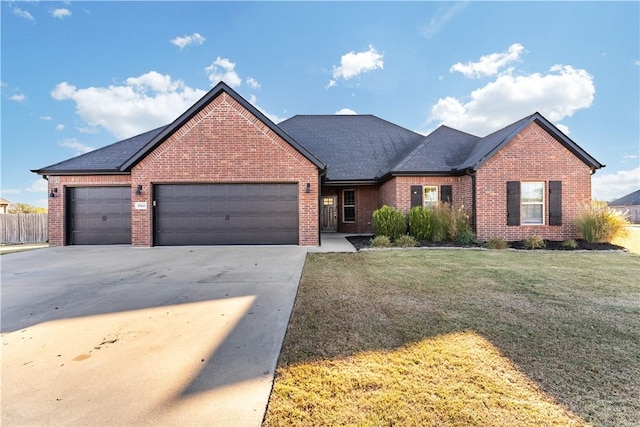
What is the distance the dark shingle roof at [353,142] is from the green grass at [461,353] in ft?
32.7

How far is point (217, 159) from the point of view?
34.7 feet

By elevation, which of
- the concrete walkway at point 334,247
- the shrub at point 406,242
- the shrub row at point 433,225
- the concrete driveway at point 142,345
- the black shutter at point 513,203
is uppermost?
the black shutter at point 513,203

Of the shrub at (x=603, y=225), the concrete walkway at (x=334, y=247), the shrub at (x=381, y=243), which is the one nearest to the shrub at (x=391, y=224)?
the shrub at (x=381, y=243)

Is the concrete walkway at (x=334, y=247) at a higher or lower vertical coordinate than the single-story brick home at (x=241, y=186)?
lower

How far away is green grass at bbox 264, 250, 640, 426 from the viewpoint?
6.31 feet

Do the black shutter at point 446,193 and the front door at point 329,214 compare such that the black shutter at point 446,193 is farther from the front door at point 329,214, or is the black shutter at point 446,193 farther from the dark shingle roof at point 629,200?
the dark shingle roof at point 629,200

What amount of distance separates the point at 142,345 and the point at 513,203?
12527mm

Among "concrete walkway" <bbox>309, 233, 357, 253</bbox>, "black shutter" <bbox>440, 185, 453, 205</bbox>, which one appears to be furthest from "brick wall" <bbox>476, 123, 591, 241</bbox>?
"concrete walkway" <bbox>309, 233, 357, 253</bbox>

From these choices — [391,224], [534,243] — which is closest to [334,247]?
[391,224]

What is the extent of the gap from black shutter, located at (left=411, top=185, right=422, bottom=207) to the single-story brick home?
2.48ft

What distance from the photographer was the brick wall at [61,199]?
1132 centimetres

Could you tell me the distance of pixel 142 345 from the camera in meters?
2.98

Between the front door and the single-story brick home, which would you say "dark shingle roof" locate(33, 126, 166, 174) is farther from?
the front door

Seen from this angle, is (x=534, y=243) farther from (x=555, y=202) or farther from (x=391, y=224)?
(x=391, y=224)
